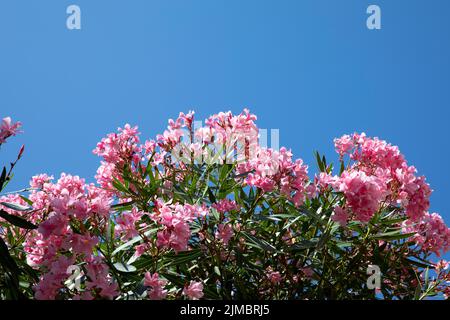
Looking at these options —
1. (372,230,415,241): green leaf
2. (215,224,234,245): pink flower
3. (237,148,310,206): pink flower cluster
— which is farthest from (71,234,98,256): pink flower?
(372,230,415,241): green leaf

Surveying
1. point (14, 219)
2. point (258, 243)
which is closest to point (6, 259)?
point (14, 219)

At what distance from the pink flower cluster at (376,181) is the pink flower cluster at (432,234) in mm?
345

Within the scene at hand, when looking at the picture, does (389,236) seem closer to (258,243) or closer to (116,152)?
(258,243)

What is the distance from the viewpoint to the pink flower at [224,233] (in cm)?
232

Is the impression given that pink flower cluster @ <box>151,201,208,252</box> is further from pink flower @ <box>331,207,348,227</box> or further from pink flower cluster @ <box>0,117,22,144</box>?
pink flower cluster @ <box>0,117,22,144</box>

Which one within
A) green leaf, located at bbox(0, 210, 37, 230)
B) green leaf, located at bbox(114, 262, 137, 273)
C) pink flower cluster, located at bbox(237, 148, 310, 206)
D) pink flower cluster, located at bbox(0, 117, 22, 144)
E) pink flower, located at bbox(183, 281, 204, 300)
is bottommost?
pink flower, located at bbox(183, 281, 204, 300)

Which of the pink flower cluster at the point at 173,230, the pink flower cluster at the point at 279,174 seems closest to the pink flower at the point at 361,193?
the pink flower cluster at the point at 279,174

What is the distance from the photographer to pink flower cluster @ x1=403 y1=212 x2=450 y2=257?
2.71 m

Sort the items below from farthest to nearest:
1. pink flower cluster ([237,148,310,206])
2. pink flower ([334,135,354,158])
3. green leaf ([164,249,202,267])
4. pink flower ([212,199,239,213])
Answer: pink flower ([334,135,354,158]), pink flower ([212,199,239,213]), pink flower cluster ([237,148,310,206]), green leaf ([164,249,202,267])

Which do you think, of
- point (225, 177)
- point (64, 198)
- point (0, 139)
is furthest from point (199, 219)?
point (0, 139)

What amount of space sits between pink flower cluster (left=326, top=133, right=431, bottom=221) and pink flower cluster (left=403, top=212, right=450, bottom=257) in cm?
34

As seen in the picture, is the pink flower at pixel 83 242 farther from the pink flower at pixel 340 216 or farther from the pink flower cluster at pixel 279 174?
the pink flower at pixel 340 216
